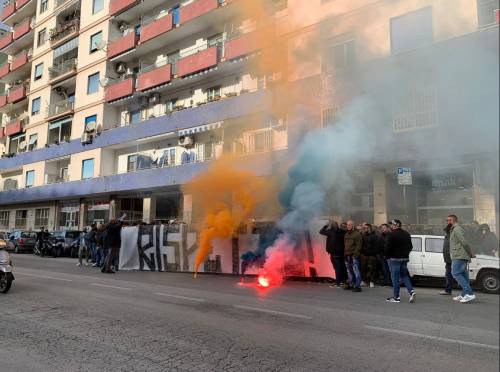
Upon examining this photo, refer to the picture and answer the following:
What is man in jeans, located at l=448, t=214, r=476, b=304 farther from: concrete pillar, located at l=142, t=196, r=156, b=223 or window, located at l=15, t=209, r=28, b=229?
window, located at l=15, t=209, r=28, b=229

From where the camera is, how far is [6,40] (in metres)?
42.7

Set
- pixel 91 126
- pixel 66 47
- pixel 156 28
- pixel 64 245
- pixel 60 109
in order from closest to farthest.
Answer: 1. pixel 64 245
2. pixel 156 28
3. pixel 91 126
4. pixel 60 109
5. pixel 66 47

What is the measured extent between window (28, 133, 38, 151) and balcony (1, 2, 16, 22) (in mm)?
15589

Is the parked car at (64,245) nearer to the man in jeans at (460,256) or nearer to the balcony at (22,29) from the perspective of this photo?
the man in jeans at (460,256)

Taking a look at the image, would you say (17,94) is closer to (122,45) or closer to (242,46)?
(122,45)

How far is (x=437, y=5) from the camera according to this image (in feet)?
9.20

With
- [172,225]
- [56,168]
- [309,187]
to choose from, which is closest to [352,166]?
[309,187]

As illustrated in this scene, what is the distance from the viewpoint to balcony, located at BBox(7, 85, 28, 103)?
127 feet

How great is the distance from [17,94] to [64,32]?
30.8 feet

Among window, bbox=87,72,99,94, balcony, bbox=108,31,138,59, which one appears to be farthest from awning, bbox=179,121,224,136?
window, bbox=87,72,99,94

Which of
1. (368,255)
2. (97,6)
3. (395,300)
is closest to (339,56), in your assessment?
(395,300)

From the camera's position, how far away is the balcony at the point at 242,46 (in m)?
8.93

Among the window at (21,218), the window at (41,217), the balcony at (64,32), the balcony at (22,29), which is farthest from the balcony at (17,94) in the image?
the window at (41,217)

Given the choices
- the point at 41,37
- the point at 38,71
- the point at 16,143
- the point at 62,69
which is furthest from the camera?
the point at 16,143
